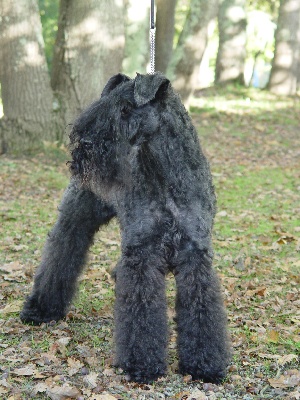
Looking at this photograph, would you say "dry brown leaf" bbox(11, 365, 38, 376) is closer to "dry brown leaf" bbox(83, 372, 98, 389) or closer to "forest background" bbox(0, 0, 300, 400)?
"forest background" bbox(0, 0, 300, 400)

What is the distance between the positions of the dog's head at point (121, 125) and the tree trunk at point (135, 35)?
743cm

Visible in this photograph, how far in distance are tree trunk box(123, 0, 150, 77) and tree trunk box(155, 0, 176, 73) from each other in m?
2.80

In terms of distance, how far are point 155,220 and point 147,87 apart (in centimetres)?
78

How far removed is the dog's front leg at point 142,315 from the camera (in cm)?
351

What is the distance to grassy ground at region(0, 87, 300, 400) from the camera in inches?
140

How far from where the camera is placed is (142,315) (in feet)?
11.5

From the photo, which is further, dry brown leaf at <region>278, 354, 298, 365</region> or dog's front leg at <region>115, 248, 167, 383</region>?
dry brown leaf at <region>278, 354, 298, 365</region>

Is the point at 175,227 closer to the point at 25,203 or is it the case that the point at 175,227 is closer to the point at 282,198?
the point at 25,203

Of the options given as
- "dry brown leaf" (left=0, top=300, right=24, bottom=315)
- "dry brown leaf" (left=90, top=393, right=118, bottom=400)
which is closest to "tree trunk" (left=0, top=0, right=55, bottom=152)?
"dry brown leaf" (left=0, top=300, right=24, bottom=315)

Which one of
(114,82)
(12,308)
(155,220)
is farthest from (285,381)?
(12,308)

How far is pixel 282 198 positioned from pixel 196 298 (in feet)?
18.6

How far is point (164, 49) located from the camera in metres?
13.9

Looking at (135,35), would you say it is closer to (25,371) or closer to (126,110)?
(126,110)

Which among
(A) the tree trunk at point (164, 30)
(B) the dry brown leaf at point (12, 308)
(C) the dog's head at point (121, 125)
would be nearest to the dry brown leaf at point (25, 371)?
(B) the dry brown leaf at point (12, 308)
